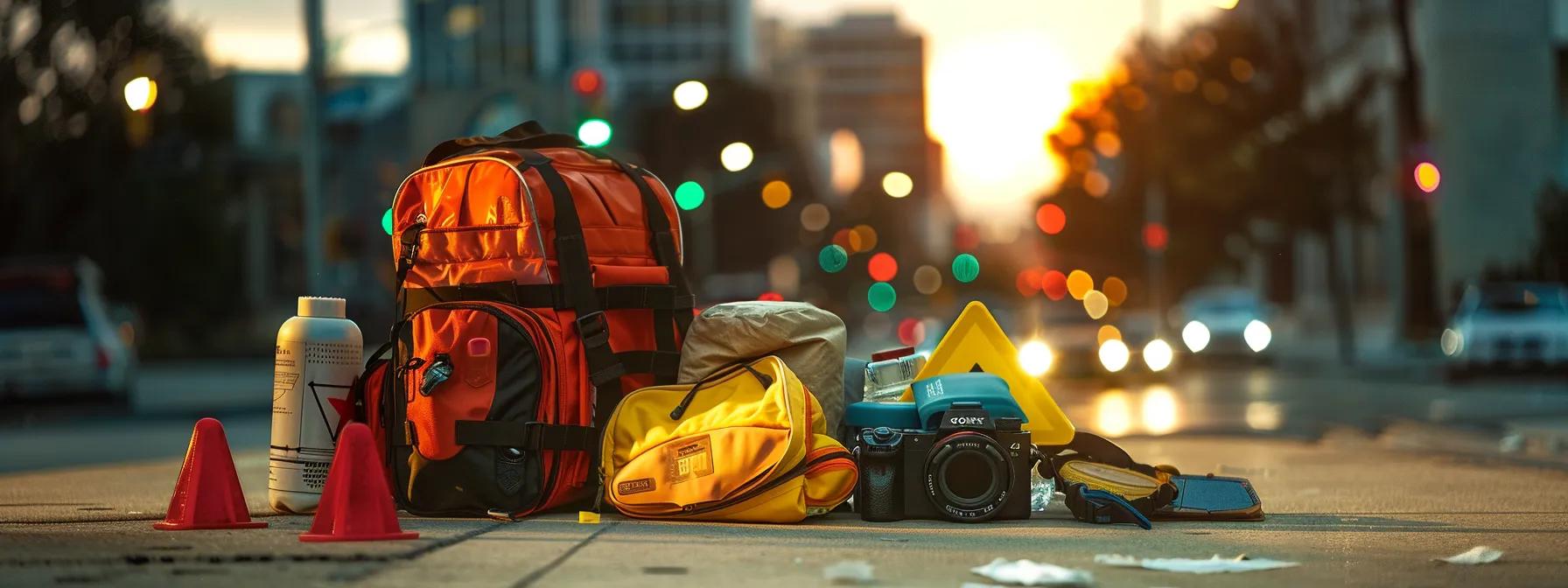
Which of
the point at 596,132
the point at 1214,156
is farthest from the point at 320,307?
the point at 1214,156

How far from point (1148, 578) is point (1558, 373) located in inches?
830

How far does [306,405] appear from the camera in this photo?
25.7 ft

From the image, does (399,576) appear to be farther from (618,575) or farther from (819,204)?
(819,204)

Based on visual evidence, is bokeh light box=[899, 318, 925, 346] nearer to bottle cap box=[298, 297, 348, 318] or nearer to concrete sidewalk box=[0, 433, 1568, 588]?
concrete sidewalk box=[0, 433, 1568, 588]

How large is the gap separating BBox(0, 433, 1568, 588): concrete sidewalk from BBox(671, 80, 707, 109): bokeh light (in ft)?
33.6

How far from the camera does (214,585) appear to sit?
5.51 metres

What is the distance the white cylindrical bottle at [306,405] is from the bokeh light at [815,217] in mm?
96406

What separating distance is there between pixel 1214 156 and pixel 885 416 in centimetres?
4093

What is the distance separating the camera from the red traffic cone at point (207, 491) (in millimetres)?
7105

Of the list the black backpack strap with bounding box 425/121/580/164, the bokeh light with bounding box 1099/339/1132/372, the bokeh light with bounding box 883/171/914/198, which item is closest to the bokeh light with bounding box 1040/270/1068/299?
the bokeh light with bounding box 883/171/914/198

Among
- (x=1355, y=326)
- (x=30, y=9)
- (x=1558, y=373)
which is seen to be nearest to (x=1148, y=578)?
(x=1558, y=373)

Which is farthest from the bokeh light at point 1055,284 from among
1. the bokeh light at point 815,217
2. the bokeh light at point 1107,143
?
the bokeh light at point 815,217

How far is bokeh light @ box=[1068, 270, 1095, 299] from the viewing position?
84.8 m

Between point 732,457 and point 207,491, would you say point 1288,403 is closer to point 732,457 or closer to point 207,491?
point 732,457
